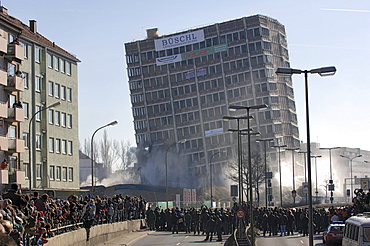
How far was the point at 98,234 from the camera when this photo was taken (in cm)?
3447

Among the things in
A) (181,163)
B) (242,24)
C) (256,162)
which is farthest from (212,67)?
(256,162)

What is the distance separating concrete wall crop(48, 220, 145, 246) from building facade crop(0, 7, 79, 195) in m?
11.4

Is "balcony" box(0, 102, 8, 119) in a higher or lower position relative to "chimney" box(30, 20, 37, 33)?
lower

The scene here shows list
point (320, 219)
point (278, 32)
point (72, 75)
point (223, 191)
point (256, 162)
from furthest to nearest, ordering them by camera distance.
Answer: point (278, 32) < point (223, 191) < point (256, 162) < point (72, 75) < point (320, 219)

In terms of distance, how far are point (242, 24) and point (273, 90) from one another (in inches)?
493

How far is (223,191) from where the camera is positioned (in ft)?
389

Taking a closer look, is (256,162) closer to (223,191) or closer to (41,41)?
(223,191)

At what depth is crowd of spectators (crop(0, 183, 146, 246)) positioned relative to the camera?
49.3 ft

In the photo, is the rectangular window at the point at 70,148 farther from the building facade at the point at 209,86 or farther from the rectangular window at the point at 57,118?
the building facade at the point at 209,86

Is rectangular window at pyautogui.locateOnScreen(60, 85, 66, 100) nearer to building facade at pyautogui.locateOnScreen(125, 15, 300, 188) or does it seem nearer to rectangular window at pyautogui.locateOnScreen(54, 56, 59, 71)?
rectangular window at pyautogui.locateOnScreen(54, 56, 59, 71)

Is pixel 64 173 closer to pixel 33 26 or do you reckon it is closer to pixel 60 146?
pixel 60 146

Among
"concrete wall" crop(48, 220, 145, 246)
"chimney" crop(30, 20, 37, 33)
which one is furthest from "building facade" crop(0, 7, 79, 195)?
"concrete wall" crop(48, 220, 145, 246)

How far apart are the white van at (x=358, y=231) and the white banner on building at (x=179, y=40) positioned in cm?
10292

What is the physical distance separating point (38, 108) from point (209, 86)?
6250 cm
